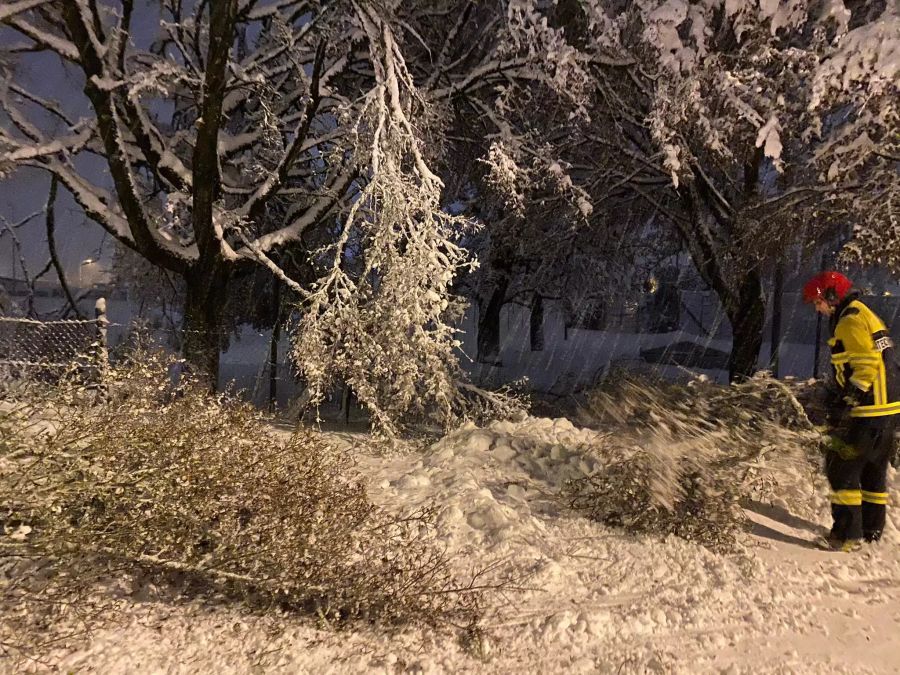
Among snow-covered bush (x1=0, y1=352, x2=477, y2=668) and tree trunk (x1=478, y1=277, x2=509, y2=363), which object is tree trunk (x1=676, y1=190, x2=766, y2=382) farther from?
snow-covered bush (x1=0, y1=352, x2=477, y2=668)

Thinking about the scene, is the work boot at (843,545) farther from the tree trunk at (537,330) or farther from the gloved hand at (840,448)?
the tree trunk at (537,330)

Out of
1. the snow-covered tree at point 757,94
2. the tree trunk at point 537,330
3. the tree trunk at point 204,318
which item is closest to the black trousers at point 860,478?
the snow-covered tree at point 757,94

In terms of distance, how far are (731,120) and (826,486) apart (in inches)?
166

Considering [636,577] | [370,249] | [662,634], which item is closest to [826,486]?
[636,577]

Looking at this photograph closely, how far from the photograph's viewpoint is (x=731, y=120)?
6.56 m

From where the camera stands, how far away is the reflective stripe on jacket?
3822mm

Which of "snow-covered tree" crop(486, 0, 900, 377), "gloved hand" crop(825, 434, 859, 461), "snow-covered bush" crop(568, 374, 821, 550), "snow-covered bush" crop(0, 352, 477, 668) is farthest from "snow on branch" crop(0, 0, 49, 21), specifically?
"gloved hand" crop(825, 434, 859, 461)

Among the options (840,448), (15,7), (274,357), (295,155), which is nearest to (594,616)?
(840,448)

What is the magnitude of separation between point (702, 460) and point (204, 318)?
585 centimetres

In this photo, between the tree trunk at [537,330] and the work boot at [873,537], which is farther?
the tree trunk at [537,330]

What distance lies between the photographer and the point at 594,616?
296cm

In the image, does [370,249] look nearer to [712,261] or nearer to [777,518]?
[777,518]

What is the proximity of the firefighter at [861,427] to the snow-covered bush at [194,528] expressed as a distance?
273 cm

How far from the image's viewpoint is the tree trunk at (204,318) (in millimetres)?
6879
